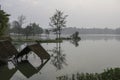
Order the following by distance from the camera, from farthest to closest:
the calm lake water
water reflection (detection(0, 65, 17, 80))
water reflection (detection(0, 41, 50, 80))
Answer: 1. water reflection (detection(0, 41, 50, 80))
2. the calm lake water
3. water reflection (detection(0, 65, 17, 80))

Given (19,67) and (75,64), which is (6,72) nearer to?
(19,67)

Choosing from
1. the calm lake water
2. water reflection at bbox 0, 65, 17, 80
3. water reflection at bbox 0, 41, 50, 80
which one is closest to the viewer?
water reflection at bbox 0, 65, 17, 80

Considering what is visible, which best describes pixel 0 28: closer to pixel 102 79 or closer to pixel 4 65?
pixel 4 65

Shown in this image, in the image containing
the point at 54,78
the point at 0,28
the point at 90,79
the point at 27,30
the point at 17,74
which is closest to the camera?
the point at 90,79

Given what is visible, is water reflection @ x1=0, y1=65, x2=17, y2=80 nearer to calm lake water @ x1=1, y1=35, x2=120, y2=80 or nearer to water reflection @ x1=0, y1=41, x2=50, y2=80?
water reflection @ x1=0, y1=41, x2=50, y2=80

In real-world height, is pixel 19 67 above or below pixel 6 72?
below

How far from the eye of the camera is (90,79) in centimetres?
1639

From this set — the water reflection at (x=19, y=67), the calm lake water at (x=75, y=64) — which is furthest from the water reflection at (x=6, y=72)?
the calm lake water at (x=75, y=64)

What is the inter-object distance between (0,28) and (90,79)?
3040cm

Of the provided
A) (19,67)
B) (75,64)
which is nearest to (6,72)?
(19,67)

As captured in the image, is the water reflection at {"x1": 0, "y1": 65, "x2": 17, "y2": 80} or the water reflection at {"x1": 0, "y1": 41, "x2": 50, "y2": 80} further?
the water reflection at {"x1": 0, "y1": 41, "x2": 50, "y2": 80}

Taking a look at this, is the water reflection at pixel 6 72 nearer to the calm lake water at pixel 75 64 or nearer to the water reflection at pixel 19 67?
the water reflection at pixel 19 67

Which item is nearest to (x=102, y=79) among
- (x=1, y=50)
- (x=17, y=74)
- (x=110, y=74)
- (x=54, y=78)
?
(x=110, y=74)

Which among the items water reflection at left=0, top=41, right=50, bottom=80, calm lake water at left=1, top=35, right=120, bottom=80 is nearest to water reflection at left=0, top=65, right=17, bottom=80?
water reflection at left=0, top=41, right=50, bottom=80
